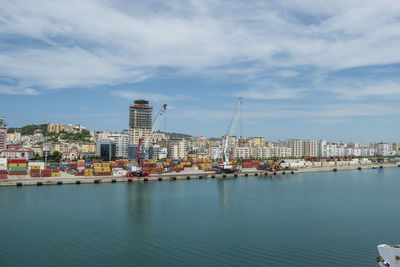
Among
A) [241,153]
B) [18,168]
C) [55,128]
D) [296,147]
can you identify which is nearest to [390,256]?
[18,168]

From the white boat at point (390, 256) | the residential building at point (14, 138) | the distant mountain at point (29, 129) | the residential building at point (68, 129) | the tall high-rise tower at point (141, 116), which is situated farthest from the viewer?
the distant mountain at point (29, 129)

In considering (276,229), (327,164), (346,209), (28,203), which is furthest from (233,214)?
(327,164)

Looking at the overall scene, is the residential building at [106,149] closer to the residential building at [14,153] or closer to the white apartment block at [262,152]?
the residential building at [14,153]

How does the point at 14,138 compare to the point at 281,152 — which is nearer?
the point at 281,152

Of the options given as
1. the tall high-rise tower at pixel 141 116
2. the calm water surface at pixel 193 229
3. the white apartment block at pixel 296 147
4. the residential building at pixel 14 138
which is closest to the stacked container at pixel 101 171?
the calm water surface at pixel 193 229

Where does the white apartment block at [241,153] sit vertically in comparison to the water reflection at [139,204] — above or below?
above

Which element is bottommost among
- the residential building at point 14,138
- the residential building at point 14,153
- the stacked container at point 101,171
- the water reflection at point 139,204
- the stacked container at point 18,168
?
the water reflection at point 139,204

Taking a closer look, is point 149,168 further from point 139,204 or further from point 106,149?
point 106,149

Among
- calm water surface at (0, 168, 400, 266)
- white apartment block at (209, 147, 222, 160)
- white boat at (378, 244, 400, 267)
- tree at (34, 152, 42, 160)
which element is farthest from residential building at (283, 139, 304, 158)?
white boat at (378, 244, 400, 267)

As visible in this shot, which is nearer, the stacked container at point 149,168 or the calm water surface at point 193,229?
the calm water surface at point 193,229
